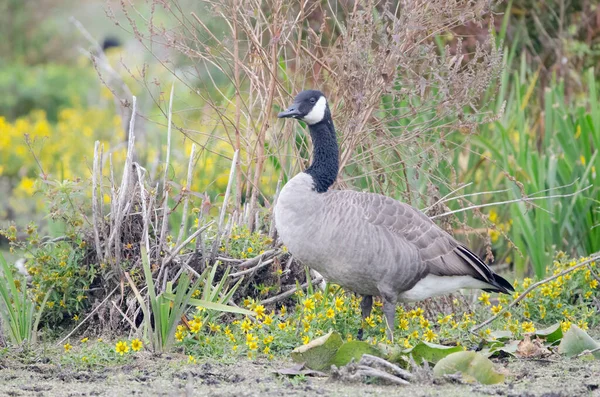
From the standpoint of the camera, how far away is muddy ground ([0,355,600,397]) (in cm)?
388

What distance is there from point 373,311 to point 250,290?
0.78 metres

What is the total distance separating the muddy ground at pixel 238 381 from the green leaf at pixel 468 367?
7 centimetres

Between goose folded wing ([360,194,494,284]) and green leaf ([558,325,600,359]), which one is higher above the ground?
goose folded wing ([360,194,494,284])

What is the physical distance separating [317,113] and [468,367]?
1738 millimetres

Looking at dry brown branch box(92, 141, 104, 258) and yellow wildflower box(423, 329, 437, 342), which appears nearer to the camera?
yellow wildflower box(423, 329, 437, 342)

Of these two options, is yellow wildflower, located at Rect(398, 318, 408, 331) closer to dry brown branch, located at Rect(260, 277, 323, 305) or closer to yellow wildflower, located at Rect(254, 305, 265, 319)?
dry brown branch, located at Rect(260, 277, 323, 305)

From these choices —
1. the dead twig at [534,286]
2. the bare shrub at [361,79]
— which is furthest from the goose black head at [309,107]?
the dead twig at [534,286]

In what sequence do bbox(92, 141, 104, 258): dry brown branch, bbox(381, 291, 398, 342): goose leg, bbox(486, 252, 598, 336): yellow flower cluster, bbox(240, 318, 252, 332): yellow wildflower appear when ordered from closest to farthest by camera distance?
bbox(240, 318, 252, 332): yellow wildflower → bbox(381, 291, 398, 342): goose leg → bbox(92, 141, 104, 258): dry brown branch → bbox(486, 252, 598, 336): yellow flower cluster

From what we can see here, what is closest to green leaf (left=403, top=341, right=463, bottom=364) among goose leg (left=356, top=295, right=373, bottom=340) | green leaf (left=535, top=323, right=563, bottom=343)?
green leaf (left=535, top=323, right=563, bottom=343)

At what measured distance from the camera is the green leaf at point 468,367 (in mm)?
4051

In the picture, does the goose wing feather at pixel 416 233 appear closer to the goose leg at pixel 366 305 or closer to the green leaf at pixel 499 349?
the goose leg at pixel 366 305

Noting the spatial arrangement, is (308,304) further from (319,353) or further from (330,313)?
(319,353)

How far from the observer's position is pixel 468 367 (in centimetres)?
407

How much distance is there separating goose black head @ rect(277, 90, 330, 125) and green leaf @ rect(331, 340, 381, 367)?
1.40 metres
